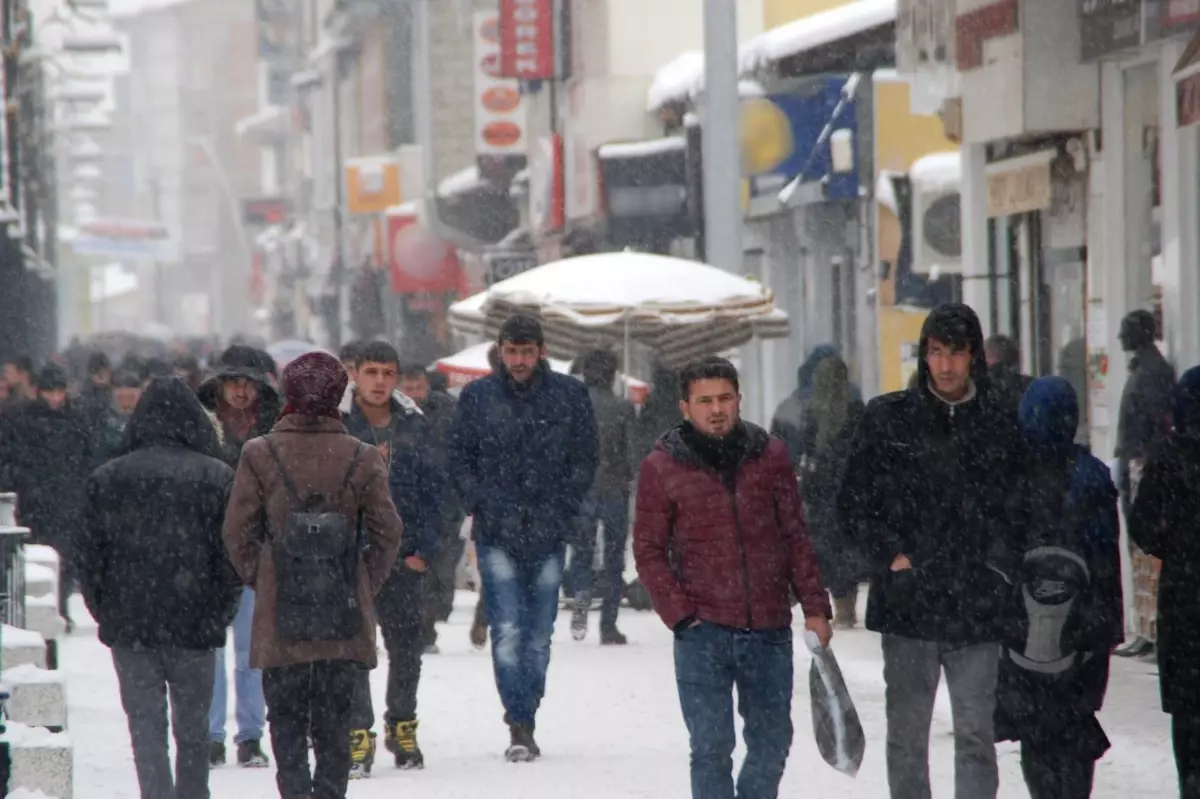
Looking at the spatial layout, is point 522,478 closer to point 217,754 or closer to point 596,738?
point 596,738

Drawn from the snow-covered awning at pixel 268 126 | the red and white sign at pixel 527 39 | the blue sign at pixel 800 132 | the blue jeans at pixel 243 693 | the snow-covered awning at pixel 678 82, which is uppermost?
the snow-covered awning at pixel 268 126

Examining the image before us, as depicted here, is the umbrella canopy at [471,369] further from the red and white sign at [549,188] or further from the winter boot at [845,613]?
the red and white sign at [549,188]

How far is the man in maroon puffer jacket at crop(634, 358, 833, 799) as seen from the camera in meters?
7.46

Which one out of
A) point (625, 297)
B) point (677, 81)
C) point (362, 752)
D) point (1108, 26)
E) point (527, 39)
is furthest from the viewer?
point (527, 39)

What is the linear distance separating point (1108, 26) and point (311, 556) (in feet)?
27.1

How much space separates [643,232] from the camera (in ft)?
100

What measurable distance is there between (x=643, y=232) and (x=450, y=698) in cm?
1833

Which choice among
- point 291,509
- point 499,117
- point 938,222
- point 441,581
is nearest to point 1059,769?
point 291,509

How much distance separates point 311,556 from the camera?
748 centimetres

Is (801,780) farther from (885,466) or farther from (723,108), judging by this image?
(723,108)

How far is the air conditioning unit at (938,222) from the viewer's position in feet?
66.7

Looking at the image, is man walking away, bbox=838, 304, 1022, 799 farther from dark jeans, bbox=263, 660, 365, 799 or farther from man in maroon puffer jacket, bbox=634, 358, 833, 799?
dark jeans, bbox=263, 660, 365, 799

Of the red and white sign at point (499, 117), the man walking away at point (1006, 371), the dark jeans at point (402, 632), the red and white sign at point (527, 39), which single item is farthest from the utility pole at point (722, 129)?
the red and white sign at point (499, 117)

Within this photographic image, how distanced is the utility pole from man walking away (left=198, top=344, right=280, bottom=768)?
27.3 feet
